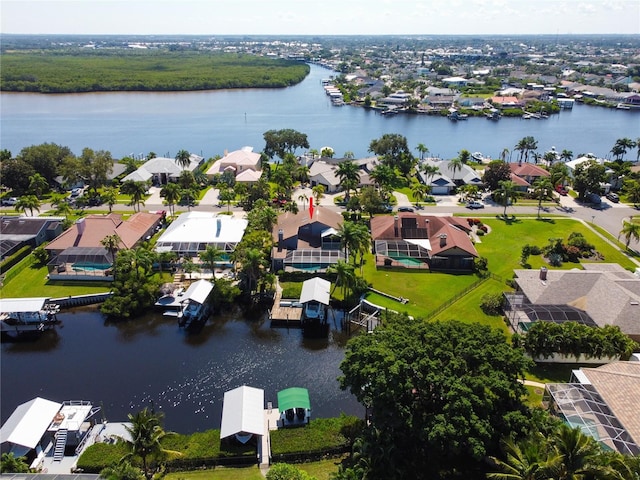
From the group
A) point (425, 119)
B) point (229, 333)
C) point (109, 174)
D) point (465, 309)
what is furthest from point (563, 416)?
point (425, 119)

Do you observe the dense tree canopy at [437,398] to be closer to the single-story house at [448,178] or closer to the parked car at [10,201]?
the single-story house at [448,178]

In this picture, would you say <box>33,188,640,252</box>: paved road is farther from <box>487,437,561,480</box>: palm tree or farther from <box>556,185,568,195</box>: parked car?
<box>487,437,561,480</box>: palm tree

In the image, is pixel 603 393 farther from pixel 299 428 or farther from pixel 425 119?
pixel 425 119

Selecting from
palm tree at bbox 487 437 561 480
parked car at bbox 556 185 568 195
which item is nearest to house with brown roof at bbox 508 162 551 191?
parked car at bbox 556 185 568 195

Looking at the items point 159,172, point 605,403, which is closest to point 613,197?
point 605,403

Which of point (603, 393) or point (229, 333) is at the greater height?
point (603, 393)
